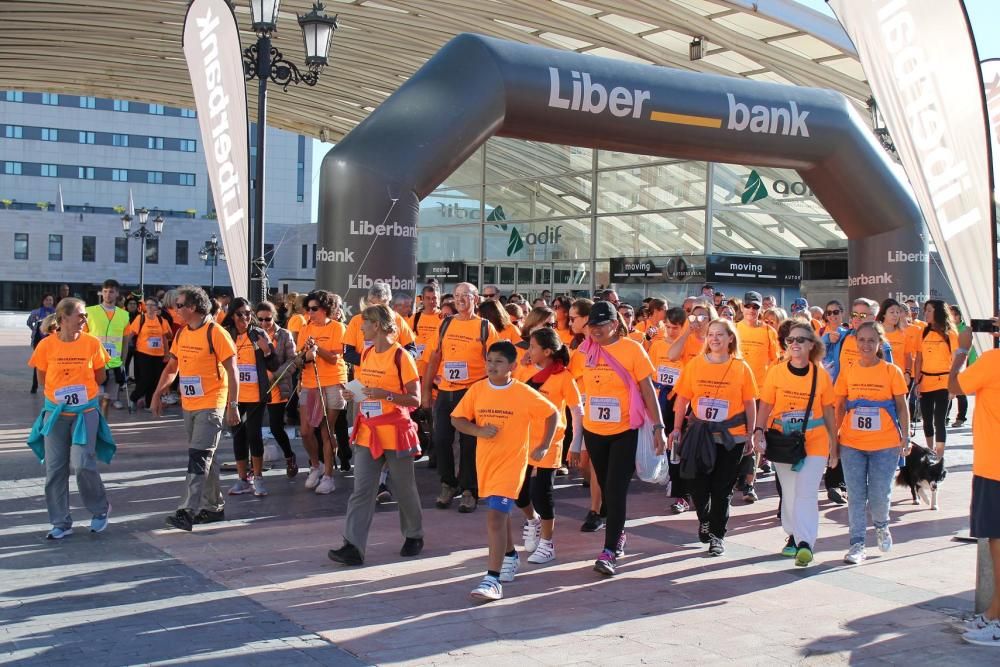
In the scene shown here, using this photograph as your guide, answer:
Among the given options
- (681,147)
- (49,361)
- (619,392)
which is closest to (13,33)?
(681,147)

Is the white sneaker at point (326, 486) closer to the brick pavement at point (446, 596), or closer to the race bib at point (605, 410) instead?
the brick pavement at point (446, 596)

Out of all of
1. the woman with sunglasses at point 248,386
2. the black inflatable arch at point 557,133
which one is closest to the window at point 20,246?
the black inflatable arch at point 557,133

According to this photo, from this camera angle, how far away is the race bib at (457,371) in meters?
8.52

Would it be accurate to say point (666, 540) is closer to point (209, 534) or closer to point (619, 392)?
point (619, 392)

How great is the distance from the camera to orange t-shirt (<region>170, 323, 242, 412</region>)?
24.6ft

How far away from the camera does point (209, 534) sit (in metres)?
7.30

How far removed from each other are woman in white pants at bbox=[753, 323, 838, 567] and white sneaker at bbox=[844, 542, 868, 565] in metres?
0.28

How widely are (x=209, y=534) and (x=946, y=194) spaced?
17.5 feet

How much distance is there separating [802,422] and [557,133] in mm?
6215

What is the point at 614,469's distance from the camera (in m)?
6.64

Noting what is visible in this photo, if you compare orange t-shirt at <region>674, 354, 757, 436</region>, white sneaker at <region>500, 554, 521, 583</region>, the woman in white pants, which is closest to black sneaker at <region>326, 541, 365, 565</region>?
white sneaker at <region>500, 554, 521, 583</region>

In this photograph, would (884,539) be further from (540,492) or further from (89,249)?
(89,249)

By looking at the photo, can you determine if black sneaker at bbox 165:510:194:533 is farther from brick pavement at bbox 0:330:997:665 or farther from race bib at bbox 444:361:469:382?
race bib at bbox 444:361:469:382

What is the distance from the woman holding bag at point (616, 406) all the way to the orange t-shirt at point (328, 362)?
10.6 feet
